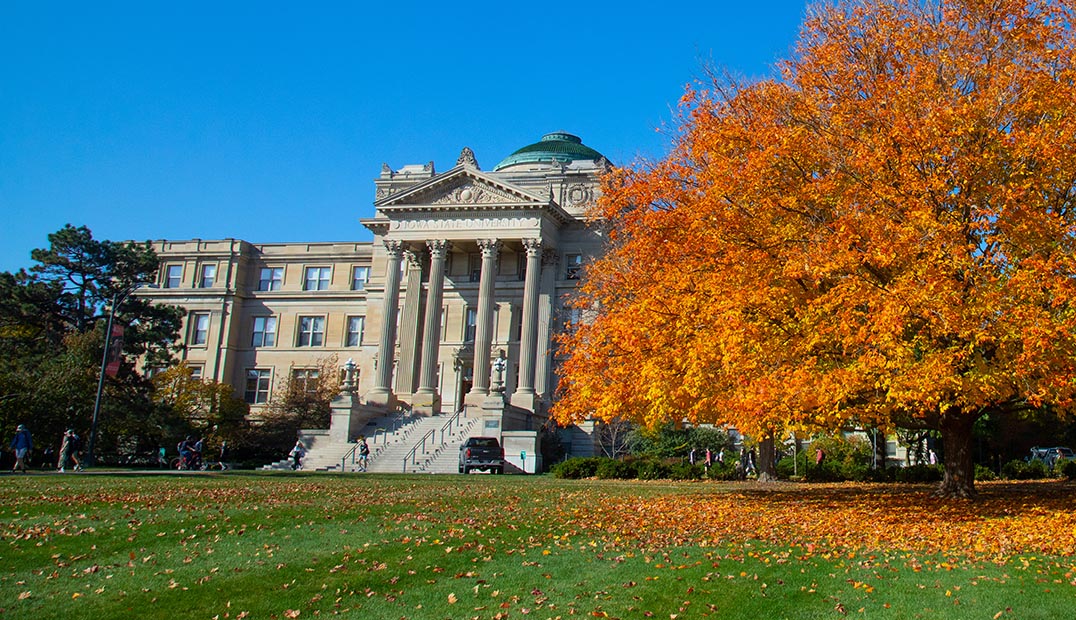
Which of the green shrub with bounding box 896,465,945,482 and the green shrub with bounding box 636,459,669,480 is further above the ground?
the green shrub with bounding box 896,465,945,482

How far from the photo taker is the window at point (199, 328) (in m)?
69.0

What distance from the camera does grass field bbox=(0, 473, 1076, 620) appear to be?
902cm

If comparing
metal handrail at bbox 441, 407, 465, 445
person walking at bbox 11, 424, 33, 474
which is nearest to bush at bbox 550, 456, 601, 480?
metal handrail at bbox 441, 407, 465, 445

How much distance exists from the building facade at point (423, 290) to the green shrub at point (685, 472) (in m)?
13.5

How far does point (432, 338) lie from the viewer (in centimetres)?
5466

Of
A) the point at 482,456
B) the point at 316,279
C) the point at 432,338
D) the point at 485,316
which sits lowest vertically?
the point at 482,456

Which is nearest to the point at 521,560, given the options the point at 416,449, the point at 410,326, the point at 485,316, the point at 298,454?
the point at 416,449

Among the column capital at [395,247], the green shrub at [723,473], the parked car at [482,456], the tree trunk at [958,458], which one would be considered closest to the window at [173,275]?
the column capital at [395,247]

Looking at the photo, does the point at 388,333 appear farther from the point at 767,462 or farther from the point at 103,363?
the point at 767,462

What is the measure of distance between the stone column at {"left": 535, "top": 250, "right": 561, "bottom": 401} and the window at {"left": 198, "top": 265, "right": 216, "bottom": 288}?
27.7 metres

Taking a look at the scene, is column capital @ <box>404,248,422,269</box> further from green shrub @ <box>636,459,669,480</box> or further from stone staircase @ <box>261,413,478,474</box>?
green shrub @ <box>636,459,669,480</box>

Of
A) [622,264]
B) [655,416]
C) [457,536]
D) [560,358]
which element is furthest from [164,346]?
[457,536]

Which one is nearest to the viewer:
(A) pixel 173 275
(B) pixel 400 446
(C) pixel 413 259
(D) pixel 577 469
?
(D) pixel 577 469

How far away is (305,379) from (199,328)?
12.5 meters
